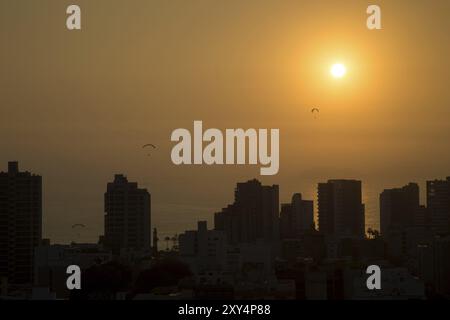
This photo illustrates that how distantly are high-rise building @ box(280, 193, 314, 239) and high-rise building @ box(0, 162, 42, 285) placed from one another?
228 inches

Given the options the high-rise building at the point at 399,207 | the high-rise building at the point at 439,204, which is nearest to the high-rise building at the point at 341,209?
the high-rise building at the point at 399,207

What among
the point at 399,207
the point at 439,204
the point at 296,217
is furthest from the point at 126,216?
the point at 439,204

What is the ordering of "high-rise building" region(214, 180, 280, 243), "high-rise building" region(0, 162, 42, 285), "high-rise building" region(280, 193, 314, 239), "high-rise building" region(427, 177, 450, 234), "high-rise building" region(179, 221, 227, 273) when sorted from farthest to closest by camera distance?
"high-rise building" region(280, 193, 314, 239)
"high-rise building" region(427, 177, 450, 234)
"high-rise building" region(214, 180, 280, 243)
"high-rise building" region(0, 162, 42, 285)
"high-rise building" region(179, 221, 227, 273)

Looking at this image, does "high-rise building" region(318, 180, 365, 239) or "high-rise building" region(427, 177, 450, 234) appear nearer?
"high-rise building" region(427, 177, 450, 234)

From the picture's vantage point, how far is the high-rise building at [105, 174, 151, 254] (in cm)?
2173

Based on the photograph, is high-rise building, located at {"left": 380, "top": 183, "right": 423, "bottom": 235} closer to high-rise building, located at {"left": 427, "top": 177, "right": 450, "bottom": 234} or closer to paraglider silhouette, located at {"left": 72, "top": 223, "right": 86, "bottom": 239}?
high-rise building, located at {"left": 427, "top": 177, "right": 450, "bottom": 234}

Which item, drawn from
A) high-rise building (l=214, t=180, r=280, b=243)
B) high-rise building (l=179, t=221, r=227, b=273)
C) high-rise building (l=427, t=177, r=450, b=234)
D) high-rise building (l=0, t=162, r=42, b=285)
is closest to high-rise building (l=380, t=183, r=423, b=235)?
high-rise building (l=427, t=177, r=450, b=234)

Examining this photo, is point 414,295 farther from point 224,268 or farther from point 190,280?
point 224,268

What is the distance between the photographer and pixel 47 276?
16812 millimetres

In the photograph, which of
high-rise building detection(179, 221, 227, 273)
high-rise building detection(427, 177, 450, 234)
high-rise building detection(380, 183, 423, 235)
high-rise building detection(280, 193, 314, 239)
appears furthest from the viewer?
high-rise building detection(380, 183, 423, 235)

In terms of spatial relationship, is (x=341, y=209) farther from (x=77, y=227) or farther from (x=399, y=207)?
(x=77, y=227)

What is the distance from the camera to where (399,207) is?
968 inches
